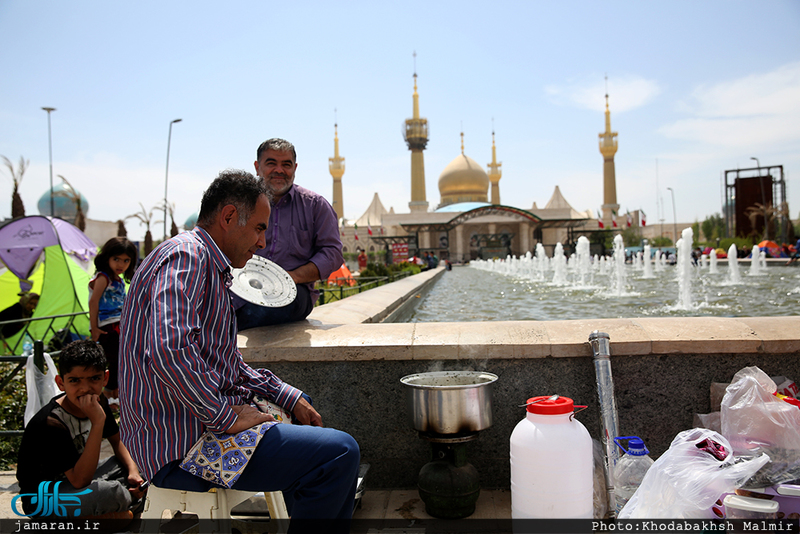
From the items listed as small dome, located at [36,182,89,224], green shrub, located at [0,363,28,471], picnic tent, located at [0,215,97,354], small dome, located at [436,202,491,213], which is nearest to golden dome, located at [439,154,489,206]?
small dome, located at [436,202,491,213]

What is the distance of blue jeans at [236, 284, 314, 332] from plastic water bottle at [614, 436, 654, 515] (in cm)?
210

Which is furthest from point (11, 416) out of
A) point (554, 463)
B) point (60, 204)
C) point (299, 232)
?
point (60, 204)

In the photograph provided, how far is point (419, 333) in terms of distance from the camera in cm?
310

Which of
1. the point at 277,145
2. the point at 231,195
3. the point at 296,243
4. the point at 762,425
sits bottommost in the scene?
the point at 762,425

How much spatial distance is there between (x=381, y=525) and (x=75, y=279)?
9687mm

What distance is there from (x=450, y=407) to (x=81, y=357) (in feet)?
5.79

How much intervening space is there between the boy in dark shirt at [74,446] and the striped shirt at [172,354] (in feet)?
2.94

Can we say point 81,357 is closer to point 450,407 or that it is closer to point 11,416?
point 450,407

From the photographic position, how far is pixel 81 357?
8.65ft

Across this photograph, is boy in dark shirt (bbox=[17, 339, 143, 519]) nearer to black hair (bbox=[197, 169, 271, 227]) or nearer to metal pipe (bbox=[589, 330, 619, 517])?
black hair (bbox=[197, 169, 271, 227])

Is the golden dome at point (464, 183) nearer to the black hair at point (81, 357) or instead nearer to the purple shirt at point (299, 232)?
the purple shirt at point (299, 232)

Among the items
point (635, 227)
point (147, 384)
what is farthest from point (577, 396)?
point (635, 227)

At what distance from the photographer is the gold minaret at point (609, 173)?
252ft

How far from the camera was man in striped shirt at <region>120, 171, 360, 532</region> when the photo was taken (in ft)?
5.56
